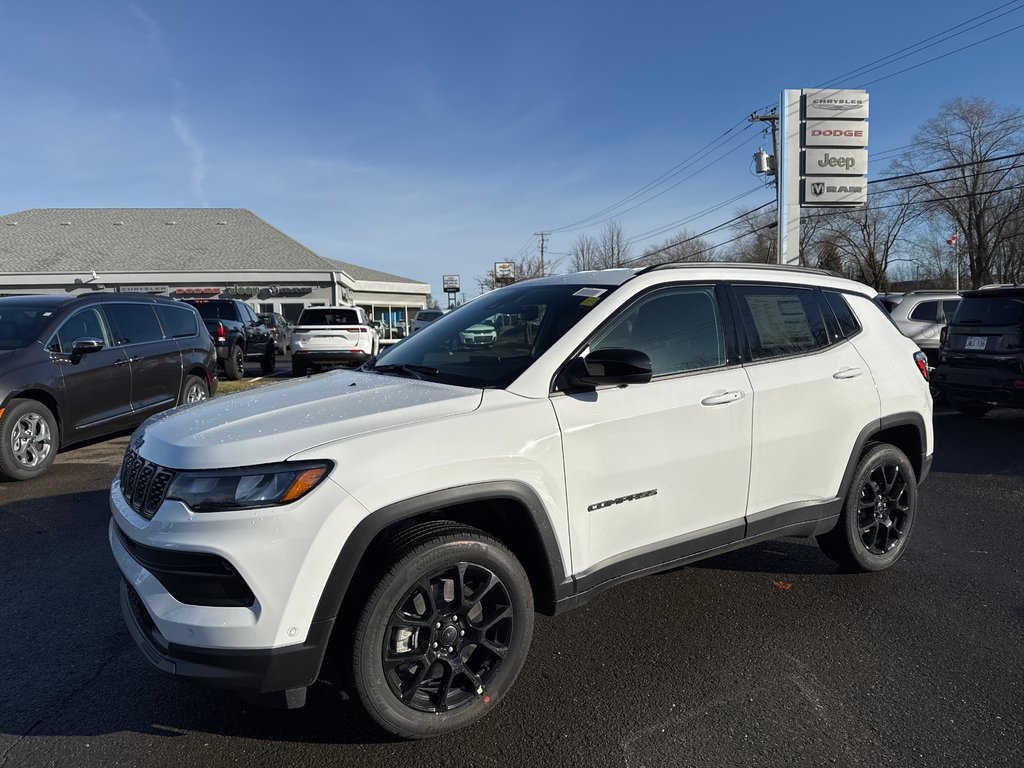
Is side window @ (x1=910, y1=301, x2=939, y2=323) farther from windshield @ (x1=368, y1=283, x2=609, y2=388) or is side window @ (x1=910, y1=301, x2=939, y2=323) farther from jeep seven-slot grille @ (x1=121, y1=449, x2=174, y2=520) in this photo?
jeep seven-slot grille @ (x1=121, y1=449, x2=174, y2=520)

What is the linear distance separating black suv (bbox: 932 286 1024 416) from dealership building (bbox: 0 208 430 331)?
32.6 m

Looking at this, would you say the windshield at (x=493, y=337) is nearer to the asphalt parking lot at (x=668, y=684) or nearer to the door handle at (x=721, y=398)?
the door handle at (x=721, y=398)

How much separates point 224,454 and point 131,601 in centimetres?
87

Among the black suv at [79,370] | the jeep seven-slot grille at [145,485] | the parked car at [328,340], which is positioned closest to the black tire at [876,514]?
the jeep seven-slot grille at [145,485]

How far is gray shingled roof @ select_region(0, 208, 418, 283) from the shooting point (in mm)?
39219

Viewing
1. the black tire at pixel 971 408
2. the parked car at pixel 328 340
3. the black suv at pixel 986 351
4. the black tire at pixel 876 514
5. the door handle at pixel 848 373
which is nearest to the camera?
the door handle at pixel 848 373

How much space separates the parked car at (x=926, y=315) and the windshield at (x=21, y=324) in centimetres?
1313

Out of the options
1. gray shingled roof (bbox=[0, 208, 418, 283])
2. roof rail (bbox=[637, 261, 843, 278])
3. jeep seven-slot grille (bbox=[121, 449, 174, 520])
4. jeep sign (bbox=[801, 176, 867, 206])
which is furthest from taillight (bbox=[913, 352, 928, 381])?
gray shingled roof (bbox=[0, 208, 418, 283])

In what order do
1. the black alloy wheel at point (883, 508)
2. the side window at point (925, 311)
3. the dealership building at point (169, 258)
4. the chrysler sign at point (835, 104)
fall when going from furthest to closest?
the dealership building at point (169, 258) < the chrysler sign at point (835, 104) < the side window at point (925, 311) < the black alloy wheel at point (883, 508)

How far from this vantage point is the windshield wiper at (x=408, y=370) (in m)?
3.23

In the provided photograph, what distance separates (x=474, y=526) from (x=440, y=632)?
1.43 feet

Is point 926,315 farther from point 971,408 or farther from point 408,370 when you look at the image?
point 408,370

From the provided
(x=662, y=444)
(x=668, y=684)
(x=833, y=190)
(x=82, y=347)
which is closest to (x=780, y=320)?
(x=662, y=444)

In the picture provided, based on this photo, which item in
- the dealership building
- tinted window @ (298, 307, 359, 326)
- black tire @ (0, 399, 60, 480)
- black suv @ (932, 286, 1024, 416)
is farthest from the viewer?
the dealership building
